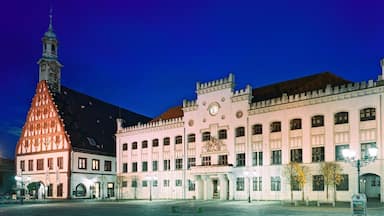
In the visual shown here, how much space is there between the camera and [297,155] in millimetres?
61500

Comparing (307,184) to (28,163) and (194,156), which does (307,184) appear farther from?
(28,163)

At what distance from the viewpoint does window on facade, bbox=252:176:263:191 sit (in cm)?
6519

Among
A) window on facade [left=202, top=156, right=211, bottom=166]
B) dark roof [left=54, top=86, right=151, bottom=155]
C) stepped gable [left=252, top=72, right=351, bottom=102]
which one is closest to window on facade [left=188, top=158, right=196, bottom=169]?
window on facade [left=202, top=156, right=211, bottom=166]

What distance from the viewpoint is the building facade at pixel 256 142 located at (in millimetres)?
55844

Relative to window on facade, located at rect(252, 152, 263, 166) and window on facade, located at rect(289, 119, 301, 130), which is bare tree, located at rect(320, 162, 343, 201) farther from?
window on facade, located at rect(252, 152, 263, 166)

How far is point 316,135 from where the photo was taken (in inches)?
2346

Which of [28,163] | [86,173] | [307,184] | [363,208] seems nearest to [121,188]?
[86,173]

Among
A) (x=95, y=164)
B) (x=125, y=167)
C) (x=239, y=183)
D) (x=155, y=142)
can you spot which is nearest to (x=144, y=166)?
(x=155, y=142)

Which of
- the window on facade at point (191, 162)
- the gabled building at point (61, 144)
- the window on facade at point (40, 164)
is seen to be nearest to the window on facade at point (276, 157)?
the window on facade at point (191, 162)

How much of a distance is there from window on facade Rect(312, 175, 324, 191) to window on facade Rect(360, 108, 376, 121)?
8.46m

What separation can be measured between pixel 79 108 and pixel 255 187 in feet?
145

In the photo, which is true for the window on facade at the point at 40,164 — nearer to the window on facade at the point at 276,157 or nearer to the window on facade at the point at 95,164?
the window on facade at the point at 95,164

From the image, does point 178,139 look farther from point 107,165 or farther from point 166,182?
point 107,165

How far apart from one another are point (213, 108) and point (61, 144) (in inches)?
1221
